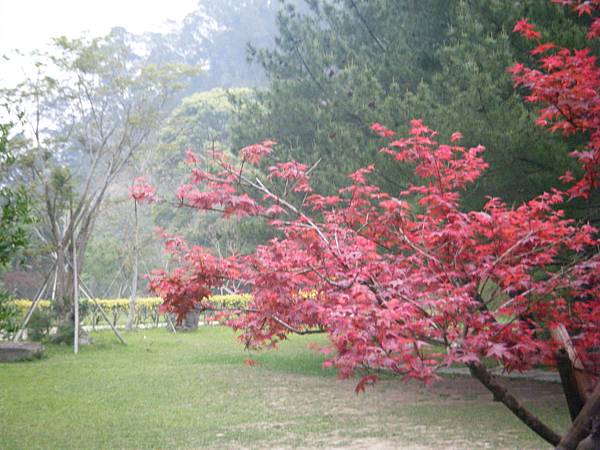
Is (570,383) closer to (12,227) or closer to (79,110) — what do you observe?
(12,227)

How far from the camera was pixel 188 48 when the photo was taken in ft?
124

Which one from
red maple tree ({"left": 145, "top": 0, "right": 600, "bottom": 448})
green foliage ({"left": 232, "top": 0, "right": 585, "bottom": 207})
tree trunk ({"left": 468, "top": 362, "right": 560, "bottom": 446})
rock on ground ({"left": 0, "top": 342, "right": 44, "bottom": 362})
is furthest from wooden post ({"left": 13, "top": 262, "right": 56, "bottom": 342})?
tree trunk ({"left": 468, "top": 362, "right": 560, "bottom": 446})

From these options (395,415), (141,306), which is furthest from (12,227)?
(141,306)

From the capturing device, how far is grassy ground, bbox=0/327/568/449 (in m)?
5.16

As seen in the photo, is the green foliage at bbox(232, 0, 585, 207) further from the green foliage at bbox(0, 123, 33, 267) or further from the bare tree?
the green foliage at bbox(0, 123, 33, 267)

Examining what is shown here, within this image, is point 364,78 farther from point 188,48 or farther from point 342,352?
point 188,48

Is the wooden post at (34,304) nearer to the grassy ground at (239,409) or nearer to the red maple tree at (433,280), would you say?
the grassy ground at (239,409)

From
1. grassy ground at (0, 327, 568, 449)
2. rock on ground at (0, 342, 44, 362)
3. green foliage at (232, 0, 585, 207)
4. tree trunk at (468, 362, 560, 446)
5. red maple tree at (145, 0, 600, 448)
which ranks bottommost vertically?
grassy ground at (0, 327, 568, 449)

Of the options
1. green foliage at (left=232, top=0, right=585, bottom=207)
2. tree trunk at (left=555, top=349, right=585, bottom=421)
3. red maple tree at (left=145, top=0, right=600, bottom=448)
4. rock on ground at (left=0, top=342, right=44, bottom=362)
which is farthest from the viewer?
rock on ground at (left=0, top=342, right=44, bottom=362)

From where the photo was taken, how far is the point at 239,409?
6.52m

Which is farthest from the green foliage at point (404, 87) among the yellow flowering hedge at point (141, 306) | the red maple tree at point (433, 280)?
the yellow flowering hedge at point (141, 306)

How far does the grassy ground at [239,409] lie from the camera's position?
16.9 ft

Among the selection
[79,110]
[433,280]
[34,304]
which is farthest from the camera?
[79,110]

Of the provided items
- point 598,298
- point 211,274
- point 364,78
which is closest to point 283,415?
point 211,274
